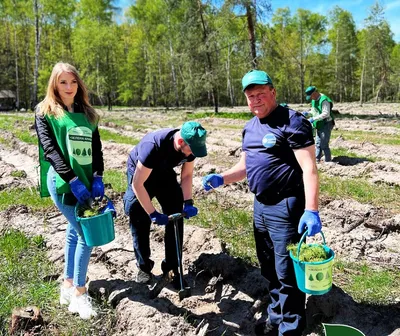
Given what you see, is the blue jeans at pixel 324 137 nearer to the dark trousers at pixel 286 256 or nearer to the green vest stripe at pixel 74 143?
the dark trousers at pixel 286 256

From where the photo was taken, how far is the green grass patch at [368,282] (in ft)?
10.1

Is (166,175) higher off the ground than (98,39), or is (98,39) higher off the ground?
(98,39)

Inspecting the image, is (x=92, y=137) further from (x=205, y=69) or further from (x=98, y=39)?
(x=98, y=39)

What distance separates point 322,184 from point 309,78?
39781 mm

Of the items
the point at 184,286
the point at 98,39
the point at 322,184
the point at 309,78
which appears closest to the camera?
the point at 184,286

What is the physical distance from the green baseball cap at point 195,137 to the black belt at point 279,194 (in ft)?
1.71

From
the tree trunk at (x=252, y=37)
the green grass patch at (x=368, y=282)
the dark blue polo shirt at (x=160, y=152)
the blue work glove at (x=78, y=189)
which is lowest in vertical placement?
the green grass patch at (x=368, y=282)

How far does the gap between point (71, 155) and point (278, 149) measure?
1450 millimetres

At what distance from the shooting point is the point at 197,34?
22516 millimetres

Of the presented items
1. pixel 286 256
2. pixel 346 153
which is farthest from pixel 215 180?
pixel 346 153

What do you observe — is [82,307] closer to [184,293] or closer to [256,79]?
A: [184,293]

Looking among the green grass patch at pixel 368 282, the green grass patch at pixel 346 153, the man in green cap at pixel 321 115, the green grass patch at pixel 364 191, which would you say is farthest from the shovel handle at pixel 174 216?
the green grass patch at pixel 346 153

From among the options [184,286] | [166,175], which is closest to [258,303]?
[184,286]

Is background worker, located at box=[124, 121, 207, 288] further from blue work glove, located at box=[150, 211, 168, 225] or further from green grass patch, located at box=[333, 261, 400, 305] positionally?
green grass patch, located at box=[333, 261, 400, 305]
